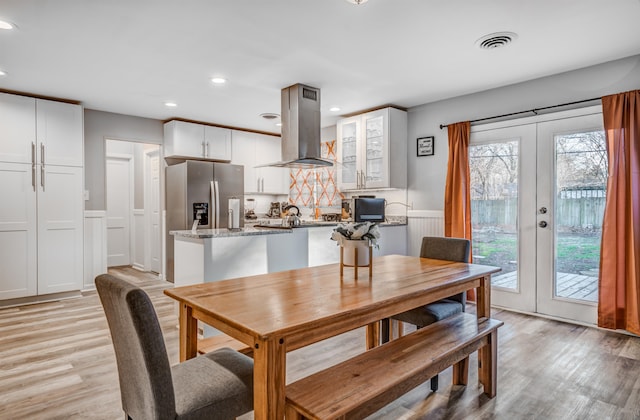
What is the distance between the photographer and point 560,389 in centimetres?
223

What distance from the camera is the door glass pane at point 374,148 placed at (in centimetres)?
471

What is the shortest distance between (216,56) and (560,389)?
3.46 meters

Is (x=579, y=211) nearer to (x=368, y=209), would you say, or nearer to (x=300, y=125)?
(x=368, y=209)

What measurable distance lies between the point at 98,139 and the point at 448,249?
4621 mm

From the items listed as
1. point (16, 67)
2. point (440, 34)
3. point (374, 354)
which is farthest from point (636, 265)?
point (16, 67)

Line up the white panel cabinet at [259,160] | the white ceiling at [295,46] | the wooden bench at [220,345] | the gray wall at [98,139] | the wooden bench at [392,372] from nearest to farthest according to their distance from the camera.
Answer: the wooden bench at [392,372], the wooden bench at [220,345], the white ceiling at [295,46], the gray wall at [98,139], the white panel cabinet at [259,160]

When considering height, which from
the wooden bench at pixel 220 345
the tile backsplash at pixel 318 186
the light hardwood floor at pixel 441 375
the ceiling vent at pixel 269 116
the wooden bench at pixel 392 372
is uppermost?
the ceiling vent at pixel 269 116

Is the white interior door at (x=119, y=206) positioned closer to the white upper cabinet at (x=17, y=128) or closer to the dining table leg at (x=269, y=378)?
the white upper cabinet at (x=17, y=128)

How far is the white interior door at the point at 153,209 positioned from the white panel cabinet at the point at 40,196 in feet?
4.49

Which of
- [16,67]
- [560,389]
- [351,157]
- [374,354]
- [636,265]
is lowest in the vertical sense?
[560,389]

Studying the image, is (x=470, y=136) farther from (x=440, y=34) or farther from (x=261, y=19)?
(x=261, y=19)

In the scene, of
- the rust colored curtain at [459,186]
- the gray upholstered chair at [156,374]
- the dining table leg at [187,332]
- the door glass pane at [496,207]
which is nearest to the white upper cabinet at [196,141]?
the rust colored curtain at [459,186]

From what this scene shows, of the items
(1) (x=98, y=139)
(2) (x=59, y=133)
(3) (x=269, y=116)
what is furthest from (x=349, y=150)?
(2) (x=59, y=133)

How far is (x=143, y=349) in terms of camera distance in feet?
3.74
